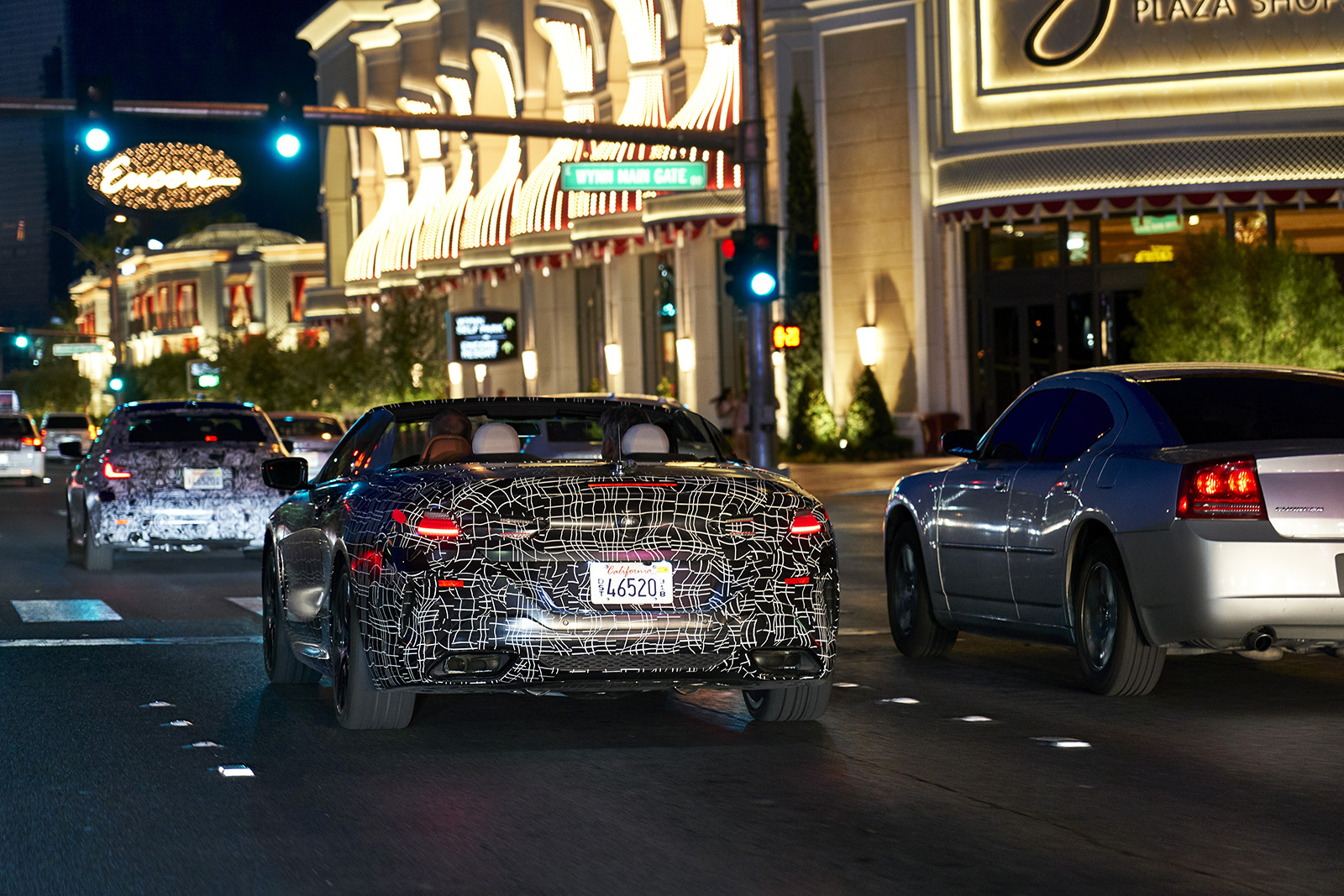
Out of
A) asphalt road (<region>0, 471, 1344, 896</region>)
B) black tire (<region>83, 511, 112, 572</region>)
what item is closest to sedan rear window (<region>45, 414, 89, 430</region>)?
black tire (<region>83, 511, 112, 572</region>)

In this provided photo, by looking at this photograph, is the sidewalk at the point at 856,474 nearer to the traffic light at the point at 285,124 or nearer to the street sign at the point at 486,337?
the traffic light at the point at 285,124

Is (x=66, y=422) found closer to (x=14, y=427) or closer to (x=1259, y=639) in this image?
(x=14, y=427)

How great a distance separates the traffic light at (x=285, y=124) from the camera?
25406 millimetres

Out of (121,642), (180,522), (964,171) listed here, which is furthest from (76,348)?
(121,642)

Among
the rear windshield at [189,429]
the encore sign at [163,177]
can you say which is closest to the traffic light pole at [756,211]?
the rear windshield at [189,429]

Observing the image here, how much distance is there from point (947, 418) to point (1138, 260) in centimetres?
483

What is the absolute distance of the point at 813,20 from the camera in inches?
1647

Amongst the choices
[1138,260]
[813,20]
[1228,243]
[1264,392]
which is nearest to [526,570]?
[1264,392]

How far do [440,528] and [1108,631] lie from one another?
342 cm

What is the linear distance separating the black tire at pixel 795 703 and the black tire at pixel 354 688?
5.19 feet

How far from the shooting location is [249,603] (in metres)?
15.2

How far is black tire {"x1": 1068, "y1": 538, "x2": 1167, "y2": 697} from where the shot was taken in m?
9.31

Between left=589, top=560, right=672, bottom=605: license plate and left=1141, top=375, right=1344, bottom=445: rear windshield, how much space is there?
2.82 meters

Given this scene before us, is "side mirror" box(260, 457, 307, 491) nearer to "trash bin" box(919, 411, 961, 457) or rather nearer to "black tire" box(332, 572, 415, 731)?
"black tire" box(332, 572, 415, 731)
